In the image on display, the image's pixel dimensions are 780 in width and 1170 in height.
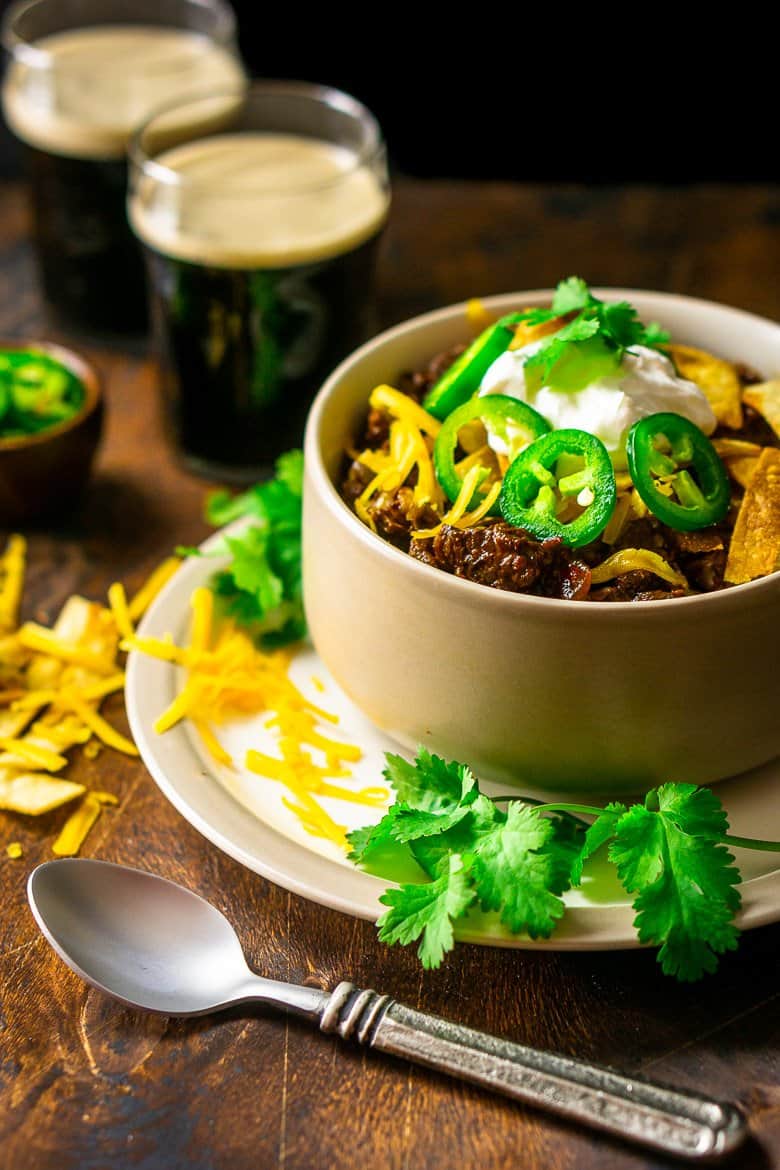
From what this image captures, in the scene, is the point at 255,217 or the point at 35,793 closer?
the point at 35,793

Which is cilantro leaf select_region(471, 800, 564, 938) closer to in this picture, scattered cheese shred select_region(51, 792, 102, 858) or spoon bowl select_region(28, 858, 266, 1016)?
spoon bowl select_region(28, 858, 266, 1016)

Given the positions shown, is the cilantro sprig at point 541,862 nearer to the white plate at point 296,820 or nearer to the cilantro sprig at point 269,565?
the white plate at point 296,820

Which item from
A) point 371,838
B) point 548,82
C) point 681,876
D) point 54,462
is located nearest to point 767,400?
point 681,876

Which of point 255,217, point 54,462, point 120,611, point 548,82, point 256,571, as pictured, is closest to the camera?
point 256,571

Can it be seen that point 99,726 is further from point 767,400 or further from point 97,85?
point 97,85

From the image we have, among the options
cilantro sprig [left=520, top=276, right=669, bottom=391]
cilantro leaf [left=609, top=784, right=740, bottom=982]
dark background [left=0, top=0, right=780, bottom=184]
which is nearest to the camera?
cilantro leaf [left=609, top=784, right=740, bottom=982]

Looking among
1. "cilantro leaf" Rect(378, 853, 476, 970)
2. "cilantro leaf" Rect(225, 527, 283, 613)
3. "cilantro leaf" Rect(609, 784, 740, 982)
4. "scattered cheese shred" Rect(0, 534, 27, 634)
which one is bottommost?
"scattered cheese shred" Rect(0, 534, 27, 634)

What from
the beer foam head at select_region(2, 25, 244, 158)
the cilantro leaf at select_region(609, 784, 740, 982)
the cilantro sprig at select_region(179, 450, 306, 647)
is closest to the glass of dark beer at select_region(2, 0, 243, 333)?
the beer foam head at select_region(2, 25, 244, 158)
